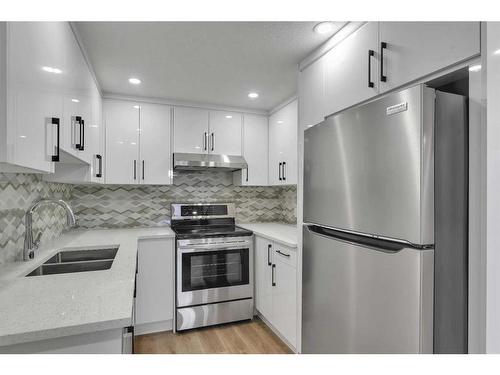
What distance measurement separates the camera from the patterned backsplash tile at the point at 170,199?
9.78ft

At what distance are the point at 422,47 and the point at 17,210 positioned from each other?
2256 mm

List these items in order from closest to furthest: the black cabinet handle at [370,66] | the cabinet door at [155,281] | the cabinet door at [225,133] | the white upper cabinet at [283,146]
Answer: the black cabinet handle at [370,66]
the cabinet door at [155,281]
the white upper cabinet at [283,146]
the cabinet door at [225,133]

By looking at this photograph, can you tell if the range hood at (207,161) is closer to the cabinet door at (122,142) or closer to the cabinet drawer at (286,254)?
the cabinet door at (122,142)

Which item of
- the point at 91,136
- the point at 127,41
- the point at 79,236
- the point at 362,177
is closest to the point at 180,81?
the point at 127,41

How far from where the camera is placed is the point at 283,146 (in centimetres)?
292

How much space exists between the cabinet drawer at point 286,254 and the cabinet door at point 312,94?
936 mm

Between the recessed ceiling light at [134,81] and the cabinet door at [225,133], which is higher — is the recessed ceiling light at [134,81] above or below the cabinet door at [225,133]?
above

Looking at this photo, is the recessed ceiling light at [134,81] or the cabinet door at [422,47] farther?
the recessed ceiling light at [134,81]

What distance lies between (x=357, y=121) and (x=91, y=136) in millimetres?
1850

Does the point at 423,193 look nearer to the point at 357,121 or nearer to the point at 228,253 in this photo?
the point at 357,121

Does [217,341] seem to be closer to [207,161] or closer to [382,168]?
[207,161]

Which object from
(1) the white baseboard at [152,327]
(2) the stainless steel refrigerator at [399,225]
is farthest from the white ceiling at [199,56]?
(1) the white baseboard at [152,327]

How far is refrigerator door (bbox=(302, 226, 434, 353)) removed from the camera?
40.9 inches

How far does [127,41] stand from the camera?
1780mm
